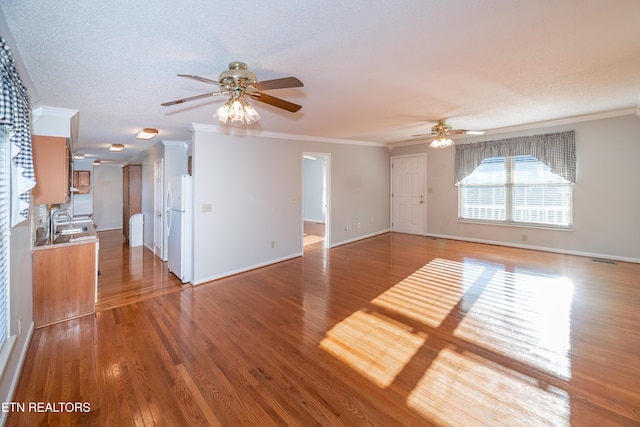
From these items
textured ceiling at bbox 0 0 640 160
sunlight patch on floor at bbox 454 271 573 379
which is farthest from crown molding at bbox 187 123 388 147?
sunlight patch on floor at bbox 454 271 573 379

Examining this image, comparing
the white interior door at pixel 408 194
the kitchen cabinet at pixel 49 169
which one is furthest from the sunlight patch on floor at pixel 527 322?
the kitchen cabinet at pixel 49 169

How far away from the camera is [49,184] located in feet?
9.63

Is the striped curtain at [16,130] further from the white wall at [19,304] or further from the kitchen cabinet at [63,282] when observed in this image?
the kitchen cabinet at [63,282]

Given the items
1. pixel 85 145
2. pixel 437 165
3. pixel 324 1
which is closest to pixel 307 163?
pixel 437 165

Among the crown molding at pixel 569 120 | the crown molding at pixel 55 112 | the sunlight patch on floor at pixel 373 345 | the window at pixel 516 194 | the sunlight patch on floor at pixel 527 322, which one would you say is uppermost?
the crown molding at pixel 569 120

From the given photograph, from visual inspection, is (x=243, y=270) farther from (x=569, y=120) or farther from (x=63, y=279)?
(x=569, y=120)

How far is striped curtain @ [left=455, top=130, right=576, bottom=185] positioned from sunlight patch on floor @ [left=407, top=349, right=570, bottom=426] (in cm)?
486

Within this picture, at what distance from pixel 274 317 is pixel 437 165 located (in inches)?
228

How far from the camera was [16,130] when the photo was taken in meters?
1.81

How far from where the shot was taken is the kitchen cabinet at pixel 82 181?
846 cm

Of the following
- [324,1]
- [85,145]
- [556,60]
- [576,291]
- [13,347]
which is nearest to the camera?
[324,1]

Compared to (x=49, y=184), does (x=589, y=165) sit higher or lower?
higher

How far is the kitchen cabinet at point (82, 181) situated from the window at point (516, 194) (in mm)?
10682

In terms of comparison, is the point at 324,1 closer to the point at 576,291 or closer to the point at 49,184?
the point at 49,184
